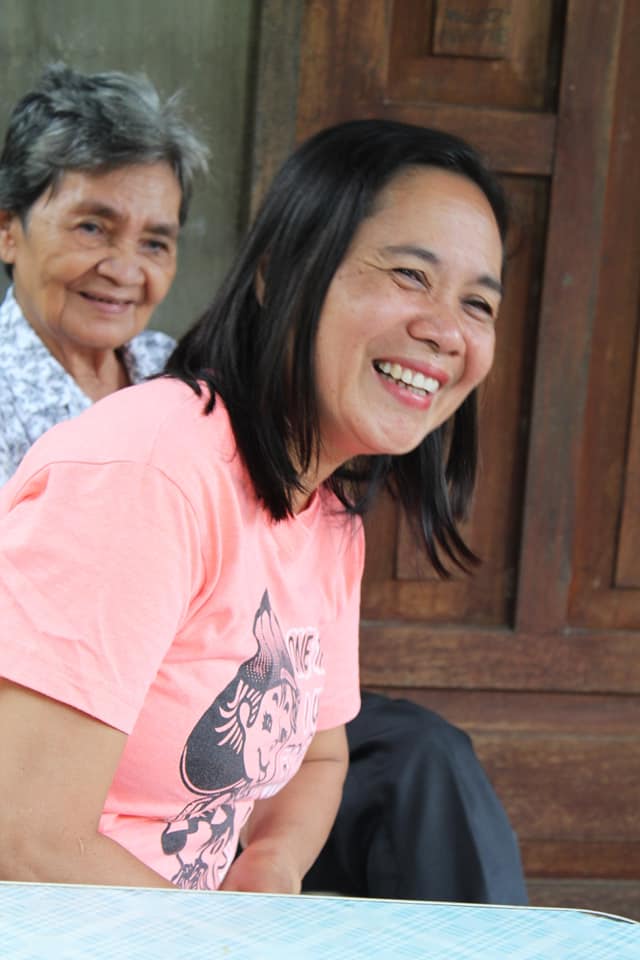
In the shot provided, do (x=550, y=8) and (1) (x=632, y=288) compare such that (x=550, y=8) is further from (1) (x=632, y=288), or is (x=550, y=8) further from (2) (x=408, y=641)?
(2) (x=408, y=641)

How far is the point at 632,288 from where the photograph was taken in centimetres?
229

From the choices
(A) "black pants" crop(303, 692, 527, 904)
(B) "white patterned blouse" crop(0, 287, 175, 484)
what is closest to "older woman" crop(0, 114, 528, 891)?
(A) "black pants" crop(303, 692, 527, 904)

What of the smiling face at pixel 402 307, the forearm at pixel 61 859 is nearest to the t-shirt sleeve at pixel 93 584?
the forearm at pixel 61 859

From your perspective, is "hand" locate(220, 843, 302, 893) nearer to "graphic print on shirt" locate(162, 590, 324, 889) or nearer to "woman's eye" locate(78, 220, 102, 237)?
"graphic print on shirt" locate(162, 590, 324, 889)

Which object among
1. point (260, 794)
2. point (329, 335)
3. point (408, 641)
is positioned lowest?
point (408, 641)

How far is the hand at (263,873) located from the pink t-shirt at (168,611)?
68 mm

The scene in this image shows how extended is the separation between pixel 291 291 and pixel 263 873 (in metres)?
0.67

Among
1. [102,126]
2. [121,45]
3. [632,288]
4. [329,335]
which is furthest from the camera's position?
[632,288]

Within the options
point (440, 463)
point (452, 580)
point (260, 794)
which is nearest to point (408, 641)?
point (452, 580)

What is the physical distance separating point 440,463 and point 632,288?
33.8 inches

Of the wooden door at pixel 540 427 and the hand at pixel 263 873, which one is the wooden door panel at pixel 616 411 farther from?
the hand at pixel 263 873

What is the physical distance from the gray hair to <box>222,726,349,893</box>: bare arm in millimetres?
964

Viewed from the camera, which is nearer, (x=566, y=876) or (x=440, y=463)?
(x=440, y=463)

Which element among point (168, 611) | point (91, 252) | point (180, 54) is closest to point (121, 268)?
point (91, 252)
